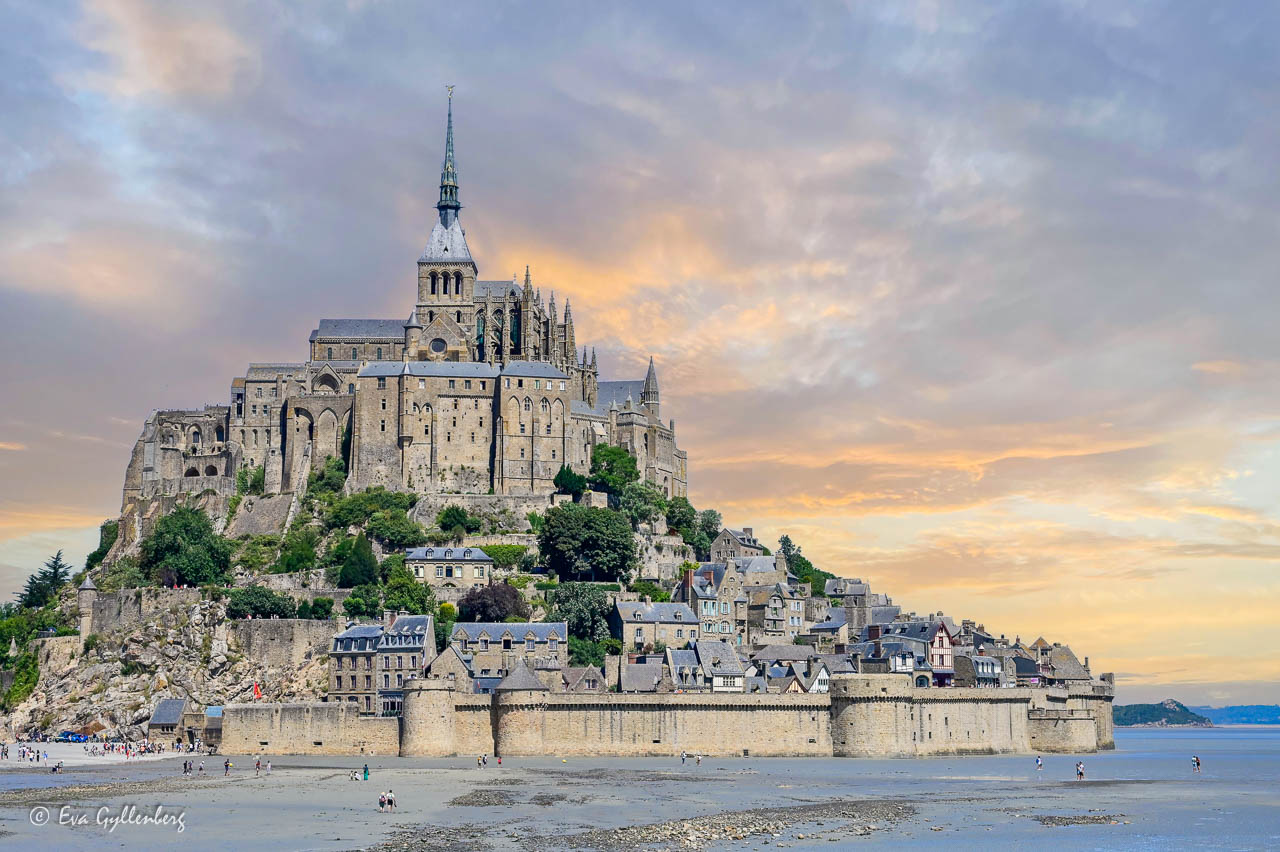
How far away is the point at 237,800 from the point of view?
189ft

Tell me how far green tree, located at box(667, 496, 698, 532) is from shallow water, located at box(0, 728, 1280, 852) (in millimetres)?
38354

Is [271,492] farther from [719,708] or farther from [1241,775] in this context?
[1241,775]

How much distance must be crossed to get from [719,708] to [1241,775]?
119 ft

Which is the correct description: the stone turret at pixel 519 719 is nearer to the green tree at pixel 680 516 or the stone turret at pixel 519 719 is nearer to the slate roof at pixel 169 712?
the slate roof at pixel 169 712

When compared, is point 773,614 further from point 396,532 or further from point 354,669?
point 354,669

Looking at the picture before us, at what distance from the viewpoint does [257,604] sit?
92.4m

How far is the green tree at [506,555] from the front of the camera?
10325 centimetres

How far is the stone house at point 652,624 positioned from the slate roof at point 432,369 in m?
28.7

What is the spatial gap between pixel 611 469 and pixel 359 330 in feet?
88.4

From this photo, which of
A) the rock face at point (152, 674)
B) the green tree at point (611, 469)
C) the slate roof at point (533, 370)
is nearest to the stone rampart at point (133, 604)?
the rock face at point (152, 674)

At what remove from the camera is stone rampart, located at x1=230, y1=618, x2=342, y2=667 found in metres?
89.5

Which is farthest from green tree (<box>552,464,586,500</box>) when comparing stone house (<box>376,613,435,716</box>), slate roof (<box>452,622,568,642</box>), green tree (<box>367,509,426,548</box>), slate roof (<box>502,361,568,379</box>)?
stone house (<box>376,613,435,716</box>)

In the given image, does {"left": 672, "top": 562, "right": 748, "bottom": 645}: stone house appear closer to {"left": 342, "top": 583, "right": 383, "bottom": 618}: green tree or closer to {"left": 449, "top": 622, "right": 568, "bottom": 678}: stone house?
{"left": 449, "top": 622, "right": 568, "bottom": 678}: stone house

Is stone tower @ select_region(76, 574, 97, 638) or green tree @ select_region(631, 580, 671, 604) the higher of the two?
green tree @ select_region(631, 580, 671, 604)
